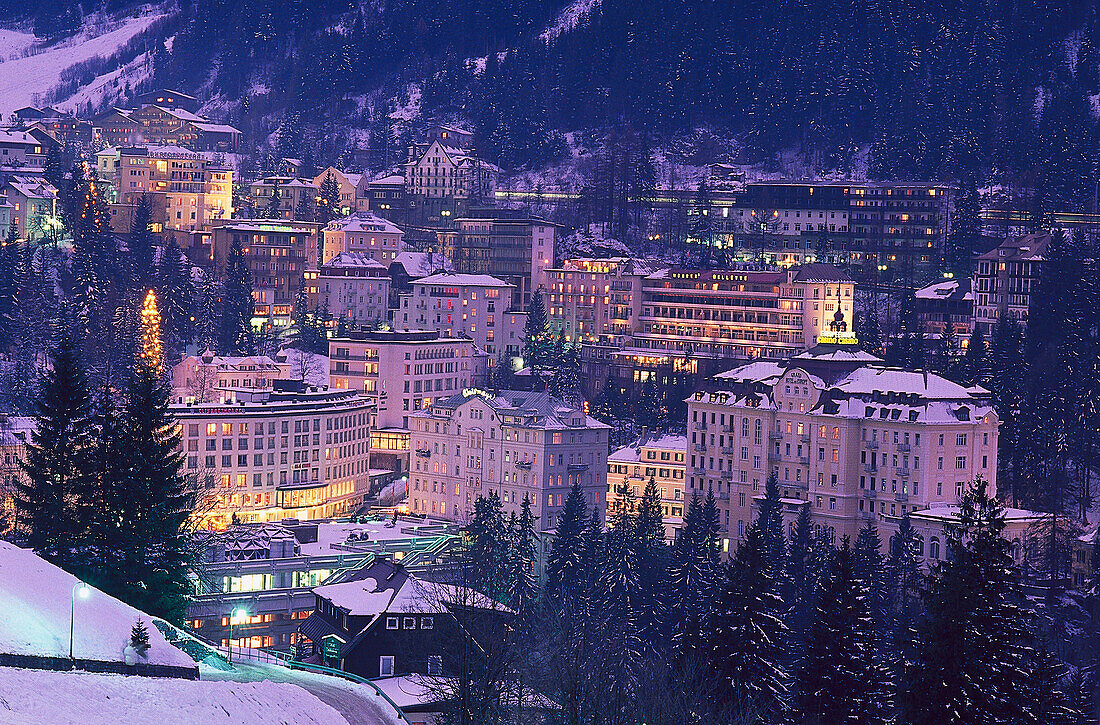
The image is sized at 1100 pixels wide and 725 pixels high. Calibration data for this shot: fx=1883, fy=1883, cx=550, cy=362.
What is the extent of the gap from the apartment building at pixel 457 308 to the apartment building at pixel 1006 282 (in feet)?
125

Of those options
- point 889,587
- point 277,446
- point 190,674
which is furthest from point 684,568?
point 190,674

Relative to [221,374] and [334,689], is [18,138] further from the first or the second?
[334,689]

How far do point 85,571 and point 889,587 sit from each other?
1930 inches

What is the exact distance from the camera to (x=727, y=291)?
496ft

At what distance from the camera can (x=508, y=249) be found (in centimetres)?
16862

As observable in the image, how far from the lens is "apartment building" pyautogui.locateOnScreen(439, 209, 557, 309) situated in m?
165

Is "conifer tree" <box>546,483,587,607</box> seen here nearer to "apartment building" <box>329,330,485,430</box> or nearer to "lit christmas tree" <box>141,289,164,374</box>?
"apartment building" <box>329,330,485,430</box>

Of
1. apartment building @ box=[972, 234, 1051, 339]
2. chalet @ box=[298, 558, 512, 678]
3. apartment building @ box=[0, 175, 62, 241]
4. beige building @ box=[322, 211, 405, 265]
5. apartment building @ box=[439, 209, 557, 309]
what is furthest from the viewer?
beige building @ box=[322, 211, 405, 265]

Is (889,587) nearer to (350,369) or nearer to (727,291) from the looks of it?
(350,369)

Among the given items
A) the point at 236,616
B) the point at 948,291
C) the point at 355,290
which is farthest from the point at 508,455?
the point at 948,291

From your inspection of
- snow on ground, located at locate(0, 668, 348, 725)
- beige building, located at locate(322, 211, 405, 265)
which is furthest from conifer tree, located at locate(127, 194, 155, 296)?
snow on ground, located at locate(0, 668, 348, 725)

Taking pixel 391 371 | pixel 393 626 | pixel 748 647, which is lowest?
pixel 393 626

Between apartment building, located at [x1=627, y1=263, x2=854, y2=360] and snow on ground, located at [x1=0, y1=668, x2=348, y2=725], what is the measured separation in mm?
104567

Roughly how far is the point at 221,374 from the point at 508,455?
2719cm
